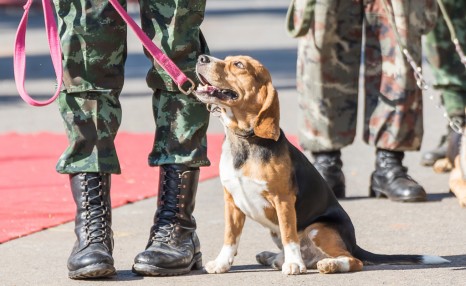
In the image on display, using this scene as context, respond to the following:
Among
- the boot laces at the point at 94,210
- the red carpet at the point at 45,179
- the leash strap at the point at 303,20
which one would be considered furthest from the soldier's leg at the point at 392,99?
the boot laces at the point at 94,210

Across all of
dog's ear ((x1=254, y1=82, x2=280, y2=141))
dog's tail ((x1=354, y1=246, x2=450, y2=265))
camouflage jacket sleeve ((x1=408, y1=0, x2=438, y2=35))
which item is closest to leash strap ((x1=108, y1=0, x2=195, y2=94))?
dog's ear ((x1=254, y1=82, x2=280, y2=141))

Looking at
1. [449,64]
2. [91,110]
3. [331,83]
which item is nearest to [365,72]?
[331,83]

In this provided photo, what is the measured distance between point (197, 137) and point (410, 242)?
50.1 inches

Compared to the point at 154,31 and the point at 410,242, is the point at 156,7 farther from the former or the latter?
the point at 410,242

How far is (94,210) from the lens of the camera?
5316mm

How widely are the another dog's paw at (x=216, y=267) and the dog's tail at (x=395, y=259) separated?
0.55 m

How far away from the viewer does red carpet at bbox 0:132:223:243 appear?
682 centimetres

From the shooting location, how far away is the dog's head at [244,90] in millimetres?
5074

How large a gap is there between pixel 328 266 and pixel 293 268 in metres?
0.14

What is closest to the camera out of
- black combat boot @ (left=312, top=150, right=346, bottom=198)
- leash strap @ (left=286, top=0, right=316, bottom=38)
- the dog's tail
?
the dog's tail

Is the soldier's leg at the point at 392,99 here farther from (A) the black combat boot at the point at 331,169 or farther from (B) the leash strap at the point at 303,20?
(B) the leash strap at the point at 303,20

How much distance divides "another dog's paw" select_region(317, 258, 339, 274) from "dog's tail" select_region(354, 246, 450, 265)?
0.22m

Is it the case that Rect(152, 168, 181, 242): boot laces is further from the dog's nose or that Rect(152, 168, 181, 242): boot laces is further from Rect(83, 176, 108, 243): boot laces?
the dog's nose

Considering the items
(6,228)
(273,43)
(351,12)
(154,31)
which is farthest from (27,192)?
(273,43)
